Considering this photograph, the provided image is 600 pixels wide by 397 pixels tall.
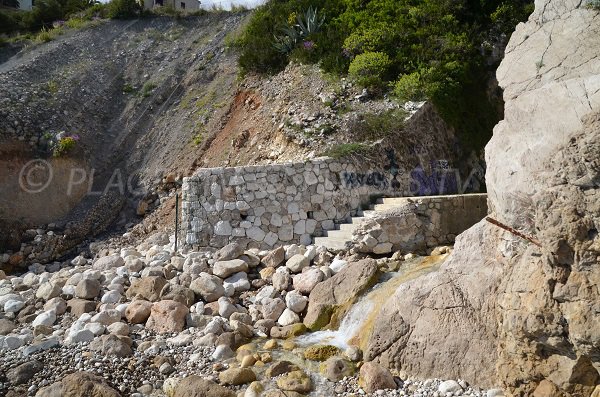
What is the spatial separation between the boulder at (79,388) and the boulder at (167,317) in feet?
6.32

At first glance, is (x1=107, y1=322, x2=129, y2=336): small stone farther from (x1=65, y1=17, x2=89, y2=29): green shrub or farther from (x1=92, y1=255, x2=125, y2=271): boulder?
(x1=65, y1=17, x2=89, y2=29): green shrub

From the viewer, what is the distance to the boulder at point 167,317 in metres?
7.44

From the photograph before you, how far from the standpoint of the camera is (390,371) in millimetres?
5836

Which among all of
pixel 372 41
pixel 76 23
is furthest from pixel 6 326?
pixel 76 23

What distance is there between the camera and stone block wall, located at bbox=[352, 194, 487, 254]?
941 centimetres

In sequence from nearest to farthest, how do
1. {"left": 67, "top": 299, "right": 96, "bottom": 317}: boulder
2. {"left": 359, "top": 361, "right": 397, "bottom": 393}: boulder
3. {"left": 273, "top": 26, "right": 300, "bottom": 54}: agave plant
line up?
{"left": 359, "top": 361, "right": 397, "bottom": 393}: boulder < {"left": 67, "top": 299, "right": 96, "bottom": 317}: boulder < {"left": 273, "top": 26, "right": 300, "bottom": 54}: agave plant

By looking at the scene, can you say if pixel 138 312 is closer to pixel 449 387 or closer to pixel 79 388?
pixel 79 388

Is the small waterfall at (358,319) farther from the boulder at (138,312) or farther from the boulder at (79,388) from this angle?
the boulder at (79,388)

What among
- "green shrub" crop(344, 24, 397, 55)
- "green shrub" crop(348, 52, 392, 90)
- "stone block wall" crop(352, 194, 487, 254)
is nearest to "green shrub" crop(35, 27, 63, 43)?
"green shrub" crop(344, 24, 397, 55)

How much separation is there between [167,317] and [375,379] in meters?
3.41

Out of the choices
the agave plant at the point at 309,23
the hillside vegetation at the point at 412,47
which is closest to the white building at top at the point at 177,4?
the hillside vegetation at the point at 412,47

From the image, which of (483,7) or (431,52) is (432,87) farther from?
(483,7)

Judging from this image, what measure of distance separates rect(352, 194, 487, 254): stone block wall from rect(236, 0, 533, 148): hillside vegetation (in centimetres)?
374

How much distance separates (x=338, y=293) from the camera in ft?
25.0
